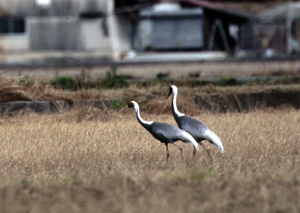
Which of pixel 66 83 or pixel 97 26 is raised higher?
pixel 66 83

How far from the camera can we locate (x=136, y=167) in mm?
8227

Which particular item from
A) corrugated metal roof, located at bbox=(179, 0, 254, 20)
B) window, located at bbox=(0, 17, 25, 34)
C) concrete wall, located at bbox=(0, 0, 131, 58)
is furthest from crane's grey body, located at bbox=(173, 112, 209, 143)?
window, located at bbox=(0, 17, 25, 34)

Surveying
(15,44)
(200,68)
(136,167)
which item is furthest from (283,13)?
(136,167)

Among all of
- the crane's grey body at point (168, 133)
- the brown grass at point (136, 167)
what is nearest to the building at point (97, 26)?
the brown grass at point (136, 167)

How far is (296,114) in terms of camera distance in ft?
43.0

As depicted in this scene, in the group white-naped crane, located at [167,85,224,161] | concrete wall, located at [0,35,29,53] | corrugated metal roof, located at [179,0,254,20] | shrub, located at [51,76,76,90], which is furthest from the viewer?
concrete wall, located at [0,35,29,53]

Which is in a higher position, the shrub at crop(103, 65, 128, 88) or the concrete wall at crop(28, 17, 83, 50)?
the shrub at crop(103, 65, 128, 88)

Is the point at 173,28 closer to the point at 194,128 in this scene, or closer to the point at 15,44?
the point at 15,44

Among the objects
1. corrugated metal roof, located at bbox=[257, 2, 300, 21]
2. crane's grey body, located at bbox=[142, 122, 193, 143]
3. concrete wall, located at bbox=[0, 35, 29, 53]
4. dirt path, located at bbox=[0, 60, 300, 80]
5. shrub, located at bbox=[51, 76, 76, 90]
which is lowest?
concrete wall, located at bbox=[0, 35, 29, 53]

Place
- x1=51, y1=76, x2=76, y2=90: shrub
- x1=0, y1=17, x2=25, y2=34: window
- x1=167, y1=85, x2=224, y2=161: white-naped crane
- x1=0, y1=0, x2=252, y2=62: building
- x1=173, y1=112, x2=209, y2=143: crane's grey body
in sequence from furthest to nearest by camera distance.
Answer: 1. x1=0, y1=17, x2=25, y2=34: window
2. x1=0, y1=0, x2=252, y2=62: building
3. x1=51, y1=76, x2=76, y2=90: shrub
4. x1=173, y1=112, x2=209, y2=143: crane's grey body
5. x1=167, y1=85, x2=224, y2=161: white-naped crane

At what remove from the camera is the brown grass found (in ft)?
19.5

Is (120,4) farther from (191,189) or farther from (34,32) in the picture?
(191,189)

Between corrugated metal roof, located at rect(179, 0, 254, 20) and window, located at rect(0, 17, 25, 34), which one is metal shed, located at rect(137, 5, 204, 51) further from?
window, located at rect(0, 17, 25, 34)

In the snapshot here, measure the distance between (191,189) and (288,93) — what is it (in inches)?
386
